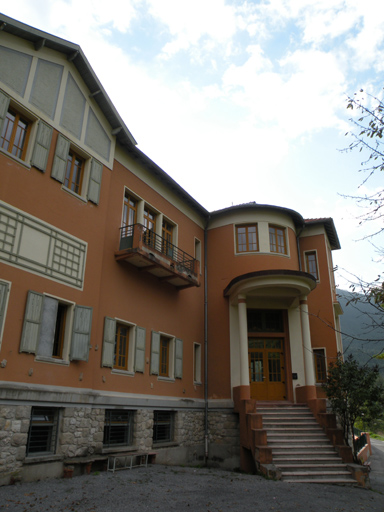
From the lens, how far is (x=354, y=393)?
13.5 metres

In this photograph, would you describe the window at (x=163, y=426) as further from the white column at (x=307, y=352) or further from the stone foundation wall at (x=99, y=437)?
the white column at (x=307, y=352)

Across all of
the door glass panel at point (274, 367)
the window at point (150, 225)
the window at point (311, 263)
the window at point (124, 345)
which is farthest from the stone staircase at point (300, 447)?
the window at point (150, 225)

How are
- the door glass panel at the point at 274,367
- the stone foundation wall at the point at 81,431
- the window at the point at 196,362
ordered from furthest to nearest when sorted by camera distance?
the door glass panel at the point at 274,367 < the window at the point at 196,362 < the stone foundation wall at the point at 81,431

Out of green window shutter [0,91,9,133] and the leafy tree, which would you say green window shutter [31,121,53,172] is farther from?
the leafy tree

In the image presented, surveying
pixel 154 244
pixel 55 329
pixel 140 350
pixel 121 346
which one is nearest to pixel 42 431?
pixel 55 329

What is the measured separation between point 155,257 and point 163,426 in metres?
5.83

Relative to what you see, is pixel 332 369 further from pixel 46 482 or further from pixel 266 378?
pixel 46 482

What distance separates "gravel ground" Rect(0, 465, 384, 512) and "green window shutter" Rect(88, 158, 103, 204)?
748 centimetres

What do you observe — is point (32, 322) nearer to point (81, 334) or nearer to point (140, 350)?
point (81, 334)

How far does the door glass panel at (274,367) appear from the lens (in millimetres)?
17000

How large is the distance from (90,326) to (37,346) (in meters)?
1.82

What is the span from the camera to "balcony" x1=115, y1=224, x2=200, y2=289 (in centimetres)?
1309

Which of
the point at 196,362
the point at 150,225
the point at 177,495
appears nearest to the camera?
the point at 177,495

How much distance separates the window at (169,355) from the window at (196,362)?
138cm
